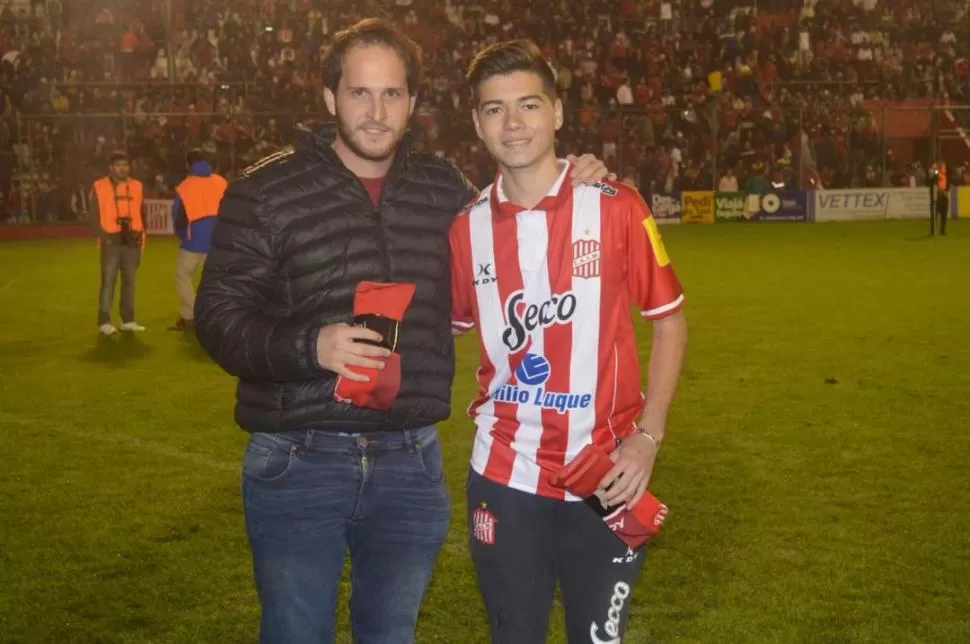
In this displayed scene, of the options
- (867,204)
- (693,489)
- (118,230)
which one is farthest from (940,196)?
(693,489)

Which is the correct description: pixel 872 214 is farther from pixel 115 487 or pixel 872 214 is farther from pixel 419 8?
pixel 115 487

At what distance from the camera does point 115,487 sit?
7.23 meters

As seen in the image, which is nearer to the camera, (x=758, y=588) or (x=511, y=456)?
(x=511, y=456)

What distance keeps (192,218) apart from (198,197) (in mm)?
252

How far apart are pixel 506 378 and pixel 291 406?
615 mm

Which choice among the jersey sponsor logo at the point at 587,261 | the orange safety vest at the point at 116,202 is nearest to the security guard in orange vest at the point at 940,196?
the orange safety vest at the point at 116,202

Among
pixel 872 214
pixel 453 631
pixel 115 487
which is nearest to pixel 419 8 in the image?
pixel 872 214

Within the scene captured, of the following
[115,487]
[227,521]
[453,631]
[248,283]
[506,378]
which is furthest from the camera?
[115,487]

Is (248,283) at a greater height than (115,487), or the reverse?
(248,283)

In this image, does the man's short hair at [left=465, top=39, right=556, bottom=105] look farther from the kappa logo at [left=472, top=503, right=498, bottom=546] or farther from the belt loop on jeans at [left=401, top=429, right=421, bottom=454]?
the kappa logo at [left=472, top=503, right=498, bottom=546]

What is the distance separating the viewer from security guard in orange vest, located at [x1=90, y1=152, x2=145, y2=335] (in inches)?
535

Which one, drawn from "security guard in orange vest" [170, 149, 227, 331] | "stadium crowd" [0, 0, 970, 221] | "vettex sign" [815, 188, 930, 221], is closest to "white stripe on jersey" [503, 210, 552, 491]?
"security guard in orange vest" [170, 149, 227, 331]

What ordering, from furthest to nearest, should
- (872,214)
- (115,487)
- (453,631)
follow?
(872,214) → (115,487) → (453,631)

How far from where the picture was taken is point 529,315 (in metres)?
3.30
